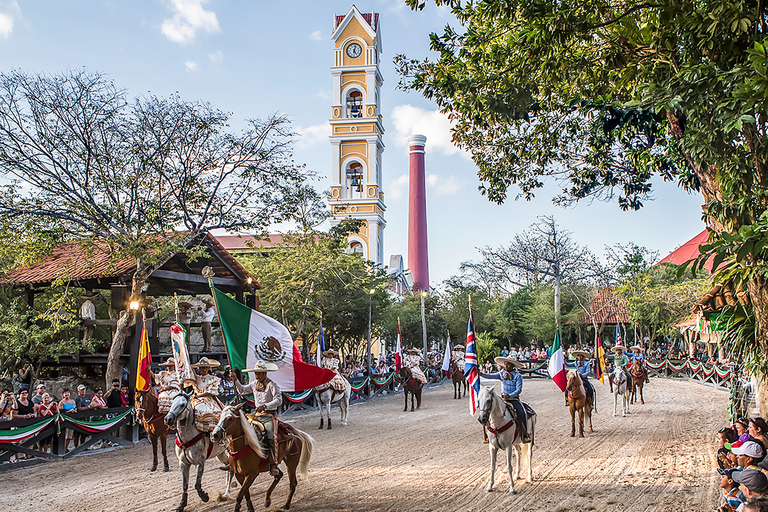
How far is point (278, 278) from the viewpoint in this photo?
1074 inches

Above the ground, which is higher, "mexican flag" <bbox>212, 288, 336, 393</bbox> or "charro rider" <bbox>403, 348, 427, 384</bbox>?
"mexican flag" <bbox>212, 288, 336, 393</bbox>

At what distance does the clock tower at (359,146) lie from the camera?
5219cm

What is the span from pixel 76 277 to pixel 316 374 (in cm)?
1146

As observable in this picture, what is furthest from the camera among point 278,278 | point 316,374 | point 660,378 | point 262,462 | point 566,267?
point 566,267

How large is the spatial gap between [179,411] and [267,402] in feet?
4.84

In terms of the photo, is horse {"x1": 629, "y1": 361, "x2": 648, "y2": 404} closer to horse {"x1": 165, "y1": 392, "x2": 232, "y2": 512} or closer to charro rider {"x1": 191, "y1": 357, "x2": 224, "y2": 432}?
charro rider {"x1": 191, "y1": 357, "x2": 224, "y2": 432}

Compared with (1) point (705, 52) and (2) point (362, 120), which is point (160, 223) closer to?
(1) point (705, 52)

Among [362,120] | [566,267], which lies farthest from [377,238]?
[566,267]

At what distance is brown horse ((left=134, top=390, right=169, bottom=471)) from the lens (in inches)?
474

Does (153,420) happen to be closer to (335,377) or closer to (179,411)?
(179,411)

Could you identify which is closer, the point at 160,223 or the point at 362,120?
the point at 160,223

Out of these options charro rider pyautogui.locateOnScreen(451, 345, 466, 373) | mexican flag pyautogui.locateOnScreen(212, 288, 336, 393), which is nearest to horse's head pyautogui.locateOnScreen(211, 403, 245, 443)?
mexican flag pyautogui.locateOnScreen(212, 288, 336, 393)

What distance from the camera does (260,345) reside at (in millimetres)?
9398

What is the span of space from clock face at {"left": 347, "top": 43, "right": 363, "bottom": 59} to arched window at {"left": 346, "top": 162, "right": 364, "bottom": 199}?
10.4 meters
